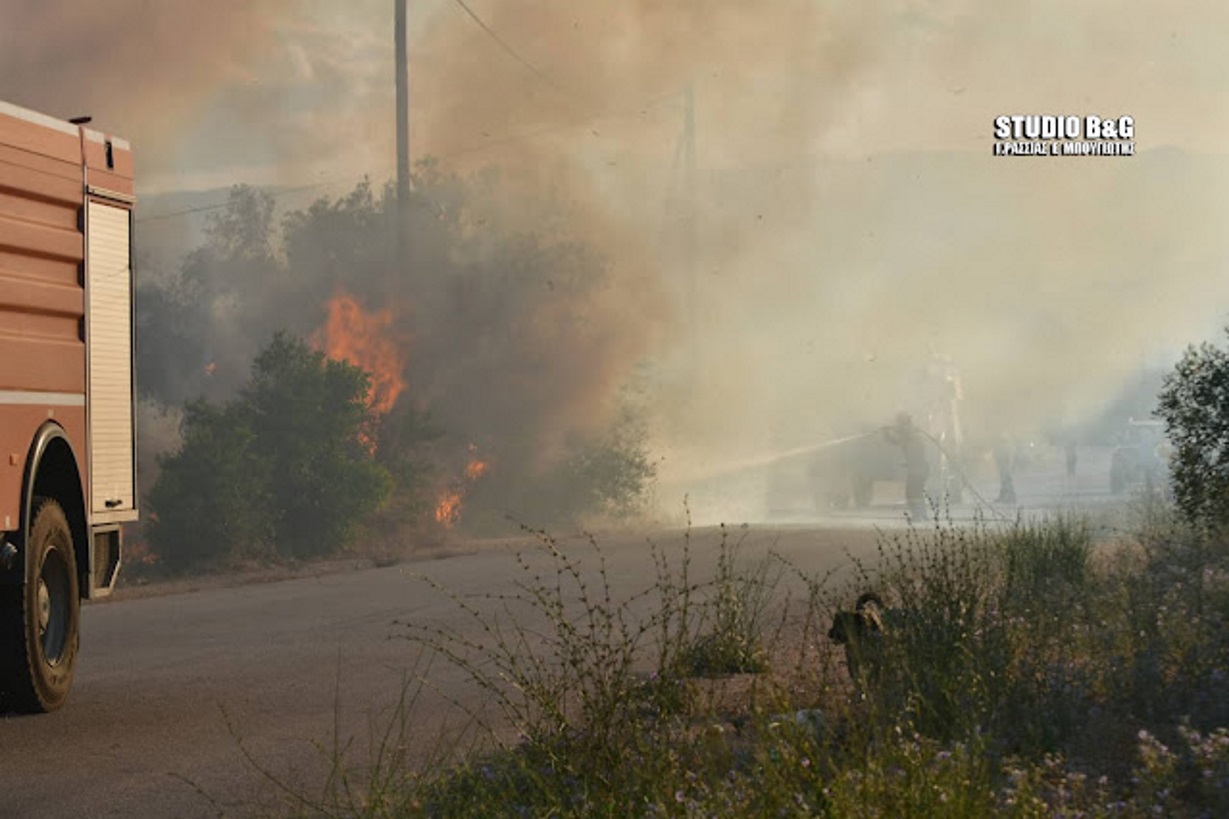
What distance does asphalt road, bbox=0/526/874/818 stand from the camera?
959cm

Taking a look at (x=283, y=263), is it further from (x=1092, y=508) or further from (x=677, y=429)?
(x=1092, y=508)

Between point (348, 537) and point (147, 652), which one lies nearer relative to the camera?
point (147, 652)

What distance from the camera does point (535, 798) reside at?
7.65 meters

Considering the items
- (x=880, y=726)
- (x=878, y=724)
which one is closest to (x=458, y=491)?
(x=878, y=724)

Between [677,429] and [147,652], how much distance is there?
33.3 meters

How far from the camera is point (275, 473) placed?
103 ft

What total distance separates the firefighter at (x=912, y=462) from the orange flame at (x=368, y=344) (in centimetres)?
924

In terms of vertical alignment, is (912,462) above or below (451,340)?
below

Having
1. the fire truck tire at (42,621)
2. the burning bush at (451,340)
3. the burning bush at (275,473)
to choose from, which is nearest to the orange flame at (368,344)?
the burning bush at (451,340)

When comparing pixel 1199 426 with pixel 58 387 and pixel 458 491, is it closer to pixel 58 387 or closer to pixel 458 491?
pixel 58 387

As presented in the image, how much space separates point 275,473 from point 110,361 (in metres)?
18.3

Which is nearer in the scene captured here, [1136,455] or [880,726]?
[880,726]

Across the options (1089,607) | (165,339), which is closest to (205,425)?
(165,339)

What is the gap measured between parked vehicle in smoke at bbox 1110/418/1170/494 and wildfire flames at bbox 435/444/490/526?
16.8 meters
